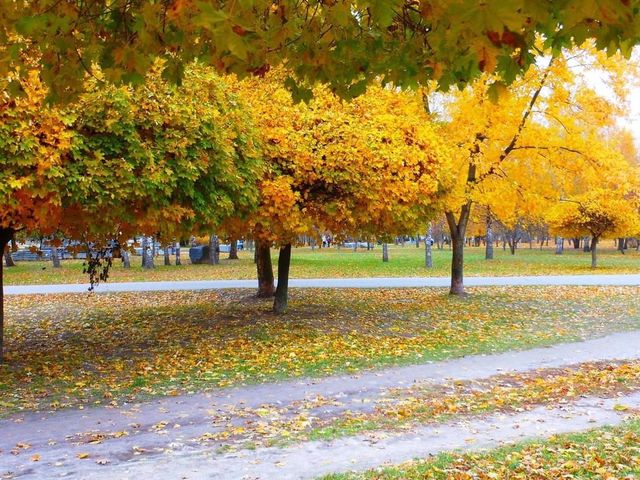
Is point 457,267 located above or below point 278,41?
below

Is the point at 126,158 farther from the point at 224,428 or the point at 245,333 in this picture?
the point at 245,333

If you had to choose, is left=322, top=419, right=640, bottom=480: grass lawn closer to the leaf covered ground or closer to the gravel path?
the gravel path

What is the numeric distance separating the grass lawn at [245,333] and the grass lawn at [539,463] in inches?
153

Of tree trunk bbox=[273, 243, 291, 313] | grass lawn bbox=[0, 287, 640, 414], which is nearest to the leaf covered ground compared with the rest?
grass lawn bbox=[0, 287, 640, 414]

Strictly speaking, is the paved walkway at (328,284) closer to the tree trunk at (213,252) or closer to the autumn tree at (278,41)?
the tree trunk at (213,252)

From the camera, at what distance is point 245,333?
11.4 m

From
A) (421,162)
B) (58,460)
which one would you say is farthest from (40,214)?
(421,162)

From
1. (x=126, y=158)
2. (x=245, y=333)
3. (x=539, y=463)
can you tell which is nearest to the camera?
(x=539, y=463)

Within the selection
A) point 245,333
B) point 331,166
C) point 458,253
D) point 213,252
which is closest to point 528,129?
point 458,253

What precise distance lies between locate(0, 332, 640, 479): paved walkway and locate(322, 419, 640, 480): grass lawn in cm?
32

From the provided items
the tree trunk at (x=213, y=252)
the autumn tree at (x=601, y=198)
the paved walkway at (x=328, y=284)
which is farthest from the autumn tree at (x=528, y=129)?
the tree trunk at (x=213, y=252)

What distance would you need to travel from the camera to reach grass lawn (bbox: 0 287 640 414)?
820 cm

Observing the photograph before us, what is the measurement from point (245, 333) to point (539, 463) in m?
7.60

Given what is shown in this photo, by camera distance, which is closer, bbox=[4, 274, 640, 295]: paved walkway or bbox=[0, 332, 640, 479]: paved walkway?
bbox=[0, 332, 640, 479]: paved walkway
